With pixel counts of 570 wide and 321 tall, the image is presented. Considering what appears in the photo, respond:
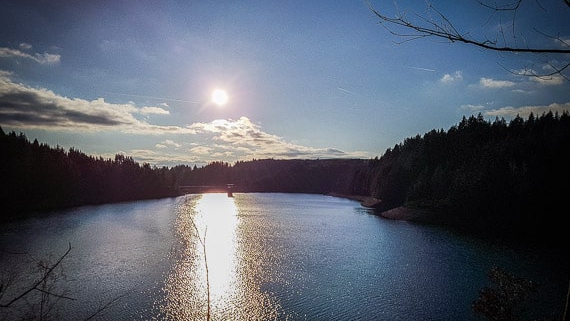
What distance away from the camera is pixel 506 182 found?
76.2 m

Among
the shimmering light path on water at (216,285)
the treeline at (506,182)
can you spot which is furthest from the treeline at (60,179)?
the treeline at (506,182)

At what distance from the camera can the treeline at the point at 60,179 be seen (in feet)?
287

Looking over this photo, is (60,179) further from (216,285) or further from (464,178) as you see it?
(464,178)

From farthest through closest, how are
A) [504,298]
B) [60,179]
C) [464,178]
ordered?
[60,179] < [464,178] < [504,298]

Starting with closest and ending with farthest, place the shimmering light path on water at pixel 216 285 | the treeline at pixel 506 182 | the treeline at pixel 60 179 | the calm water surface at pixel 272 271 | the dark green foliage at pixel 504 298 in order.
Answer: the dark green foliage at pixel 504 298
the shimmering light path on water at pixel 216 285
the calm water surface at pixel 272 271
the treeline at pixel 506 182
the treeline at pixel 60 179

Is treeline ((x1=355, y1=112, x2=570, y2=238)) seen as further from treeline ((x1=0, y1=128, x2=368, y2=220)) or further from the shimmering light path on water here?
treeline ((x1=0, y1=128, x2=368, y2=220))

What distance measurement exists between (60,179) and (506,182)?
12812cm

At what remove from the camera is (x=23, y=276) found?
35.1m

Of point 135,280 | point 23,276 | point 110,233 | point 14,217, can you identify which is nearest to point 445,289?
point 135,280

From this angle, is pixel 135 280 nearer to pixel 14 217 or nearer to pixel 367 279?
pixel 367 279

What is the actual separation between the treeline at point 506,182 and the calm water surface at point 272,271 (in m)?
14.9

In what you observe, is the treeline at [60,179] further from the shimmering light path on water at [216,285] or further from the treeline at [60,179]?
the shimmering light path on water at [216,285]

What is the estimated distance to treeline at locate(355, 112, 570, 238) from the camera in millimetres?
70000

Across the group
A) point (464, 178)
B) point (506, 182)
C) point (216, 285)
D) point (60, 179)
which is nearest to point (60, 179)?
point (60, 179)
